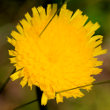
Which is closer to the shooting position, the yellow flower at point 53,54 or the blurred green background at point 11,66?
the yellow flower at point 53,54

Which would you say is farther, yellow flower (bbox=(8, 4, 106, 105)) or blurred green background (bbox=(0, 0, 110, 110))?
blurred green background (bbox=(0, 0, 110, 110))

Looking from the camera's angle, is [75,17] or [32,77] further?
[75,17]

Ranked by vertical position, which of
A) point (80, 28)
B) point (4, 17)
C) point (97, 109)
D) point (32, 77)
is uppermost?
point (4, 17)

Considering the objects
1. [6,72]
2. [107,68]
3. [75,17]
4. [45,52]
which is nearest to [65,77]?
[45,52]

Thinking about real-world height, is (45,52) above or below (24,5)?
below

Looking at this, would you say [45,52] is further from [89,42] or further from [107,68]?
[107,68]
